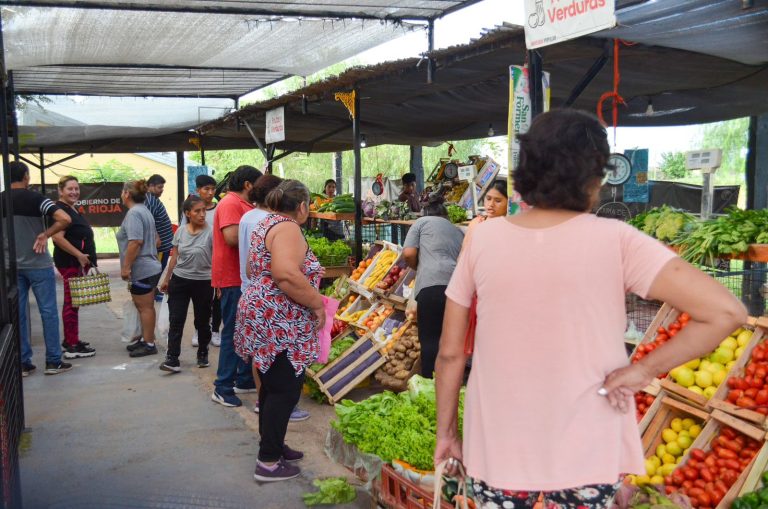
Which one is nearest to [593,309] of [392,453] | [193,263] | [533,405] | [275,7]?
[533,405]

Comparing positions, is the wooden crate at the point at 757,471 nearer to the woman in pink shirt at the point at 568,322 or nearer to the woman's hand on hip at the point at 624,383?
the woman in pink shirt at the point at 568,322

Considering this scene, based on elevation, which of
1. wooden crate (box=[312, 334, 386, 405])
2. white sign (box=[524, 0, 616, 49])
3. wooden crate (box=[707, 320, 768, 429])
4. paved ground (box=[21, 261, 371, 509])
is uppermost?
white sign (box=[524, 0, 616, 49])

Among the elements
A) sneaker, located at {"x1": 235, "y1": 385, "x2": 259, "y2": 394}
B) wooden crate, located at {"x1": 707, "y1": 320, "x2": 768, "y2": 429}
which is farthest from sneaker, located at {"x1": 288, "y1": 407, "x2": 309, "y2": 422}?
wooden crate, located at {"x1": 707, "y1": 320, "x2": 768, "y2": 429}

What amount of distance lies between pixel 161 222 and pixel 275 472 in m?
4.94

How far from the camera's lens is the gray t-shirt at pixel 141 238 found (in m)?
7.34

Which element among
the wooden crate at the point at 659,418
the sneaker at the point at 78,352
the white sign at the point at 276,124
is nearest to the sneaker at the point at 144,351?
the sneaker at the point at 78,352

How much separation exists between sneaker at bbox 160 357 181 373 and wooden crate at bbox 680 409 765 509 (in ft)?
16.3

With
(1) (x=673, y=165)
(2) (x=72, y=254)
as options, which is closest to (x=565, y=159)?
(2) (x=72, y=254)

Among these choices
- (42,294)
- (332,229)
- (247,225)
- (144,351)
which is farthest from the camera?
(332,229)

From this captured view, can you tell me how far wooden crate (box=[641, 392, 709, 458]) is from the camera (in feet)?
13.1

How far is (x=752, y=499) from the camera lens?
10.4 ft

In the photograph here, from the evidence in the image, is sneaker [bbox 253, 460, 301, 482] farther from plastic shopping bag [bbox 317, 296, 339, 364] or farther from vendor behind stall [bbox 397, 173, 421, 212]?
vendor behind stall [bbox 397, 173, 421, 212]

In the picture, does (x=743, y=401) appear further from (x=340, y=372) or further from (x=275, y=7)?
(x=275, y=7)

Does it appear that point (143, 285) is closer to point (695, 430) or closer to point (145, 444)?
point (145, 444)
